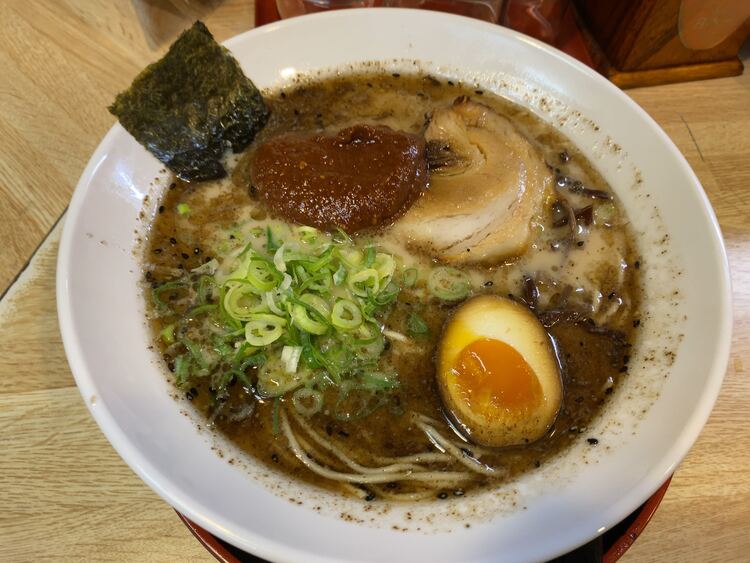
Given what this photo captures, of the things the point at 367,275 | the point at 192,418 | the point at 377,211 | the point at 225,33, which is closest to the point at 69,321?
the point at 192,418

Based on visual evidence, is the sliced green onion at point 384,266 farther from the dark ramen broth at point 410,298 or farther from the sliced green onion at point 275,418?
the sliced green onion at point 275,418

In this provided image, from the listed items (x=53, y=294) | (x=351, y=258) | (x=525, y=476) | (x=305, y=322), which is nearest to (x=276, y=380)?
(x=305, y=322)

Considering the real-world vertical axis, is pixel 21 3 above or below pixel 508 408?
above

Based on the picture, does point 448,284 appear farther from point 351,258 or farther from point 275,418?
point 275,418

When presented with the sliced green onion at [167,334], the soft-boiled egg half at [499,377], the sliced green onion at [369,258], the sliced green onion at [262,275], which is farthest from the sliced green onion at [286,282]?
the soft-boiled egg half at [499,377]

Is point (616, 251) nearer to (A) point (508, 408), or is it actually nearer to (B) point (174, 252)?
(A) point (508, 408)

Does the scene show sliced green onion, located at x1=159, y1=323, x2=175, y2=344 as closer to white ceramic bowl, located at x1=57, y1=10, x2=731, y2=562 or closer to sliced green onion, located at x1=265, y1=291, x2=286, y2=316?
white ceramic bowl, located at x1=57, y1=10, x2=731, y2=562
